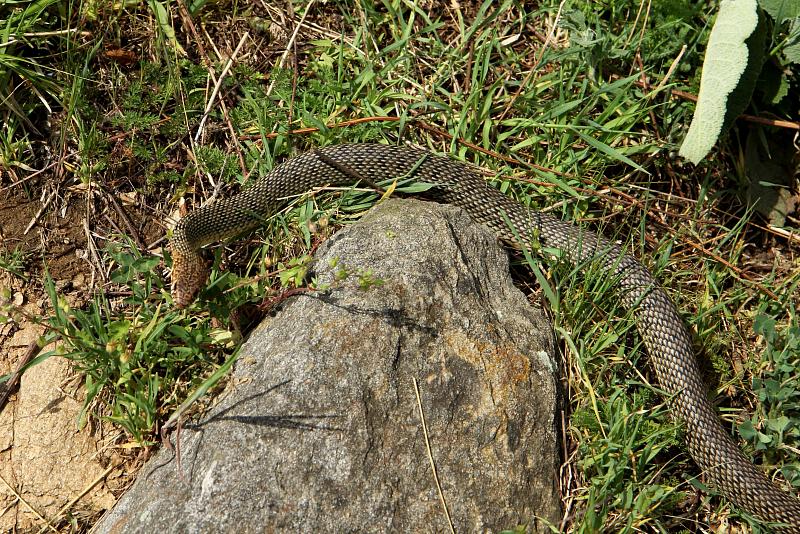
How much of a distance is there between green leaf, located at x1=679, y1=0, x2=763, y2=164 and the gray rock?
1795mm

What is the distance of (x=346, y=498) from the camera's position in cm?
363

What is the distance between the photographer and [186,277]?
14.7 feet

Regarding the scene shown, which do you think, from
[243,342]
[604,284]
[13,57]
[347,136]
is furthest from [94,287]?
[604,284]

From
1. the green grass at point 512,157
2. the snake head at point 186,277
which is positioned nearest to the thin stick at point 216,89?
the green grass at point 512,157

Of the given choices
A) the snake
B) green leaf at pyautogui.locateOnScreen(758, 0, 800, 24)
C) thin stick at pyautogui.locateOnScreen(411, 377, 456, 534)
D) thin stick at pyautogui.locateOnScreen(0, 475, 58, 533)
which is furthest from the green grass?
thin stick at pyautogui.locateOnScreen(411, 377, 456, 534)

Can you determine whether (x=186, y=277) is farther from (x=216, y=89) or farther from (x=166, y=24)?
(x=166, y=24)

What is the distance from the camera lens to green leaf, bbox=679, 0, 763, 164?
4980mm

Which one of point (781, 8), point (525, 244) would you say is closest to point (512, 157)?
point (525, 244)

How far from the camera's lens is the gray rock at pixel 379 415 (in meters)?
3.61

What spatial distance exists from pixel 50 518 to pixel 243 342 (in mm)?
1463

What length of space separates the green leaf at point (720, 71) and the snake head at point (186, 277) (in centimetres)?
341

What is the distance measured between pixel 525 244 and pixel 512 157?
780 millimetres

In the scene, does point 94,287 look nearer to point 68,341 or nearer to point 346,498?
point 68,341

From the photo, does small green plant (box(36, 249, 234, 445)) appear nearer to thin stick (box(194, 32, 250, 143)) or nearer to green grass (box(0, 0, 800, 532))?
green grass (box(0, 0, 800, 532))
